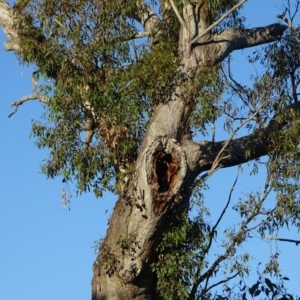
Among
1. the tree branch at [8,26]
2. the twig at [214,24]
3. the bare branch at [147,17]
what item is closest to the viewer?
the twig at [214,24]

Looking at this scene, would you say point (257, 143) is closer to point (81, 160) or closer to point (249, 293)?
point (81, 160)

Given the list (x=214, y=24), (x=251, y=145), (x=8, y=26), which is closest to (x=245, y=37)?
(x=214, y=24)

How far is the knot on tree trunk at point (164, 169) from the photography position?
11516 millimetres

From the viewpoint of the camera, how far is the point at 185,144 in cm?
1212

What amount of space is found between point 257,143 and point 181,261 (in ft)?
6.52

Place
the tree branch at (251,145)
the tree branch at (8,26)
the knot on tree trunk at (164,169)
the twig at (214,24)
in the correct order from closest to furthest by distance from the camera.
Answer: the knot on tree trunk at (164,169) → the twig at (214,24) → the tree branch at (251,145) → the tree branch at (8,26)

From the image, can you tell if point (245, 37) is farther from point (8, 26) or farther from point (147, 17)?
point (8, 26)

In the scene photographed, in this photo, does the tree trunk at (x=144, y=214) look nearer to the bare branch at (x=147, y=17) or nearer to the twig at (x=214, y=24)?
the twig at (x=214, y=24)

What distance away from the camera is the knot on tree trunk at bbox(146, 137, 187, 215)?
37.8ft

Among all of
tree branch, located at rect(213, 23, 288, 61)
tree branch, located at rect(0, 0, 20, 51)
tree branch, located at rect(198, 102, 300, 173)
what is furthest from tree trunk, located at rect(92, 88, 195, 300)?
tree branch, located at rect(0, 0, 20, 51)

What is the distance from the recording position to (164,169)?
11664 mm

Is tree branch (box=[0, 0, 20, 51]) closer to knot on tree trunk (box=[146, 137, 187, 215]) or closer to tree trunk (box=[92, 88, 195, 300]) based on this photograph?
tree trunk (box=[92, 88, 195, 300])

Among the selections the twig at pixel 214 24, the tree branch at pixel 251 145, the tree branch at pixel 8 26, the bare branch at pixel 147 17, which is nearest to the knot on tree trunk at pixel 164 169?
the tree branch at pixel 251 145

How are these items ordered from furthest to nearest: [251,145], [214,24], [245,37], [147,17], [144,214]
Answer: [245,37] → [147,17] → [251,145] → [214,24] → [144,214]
